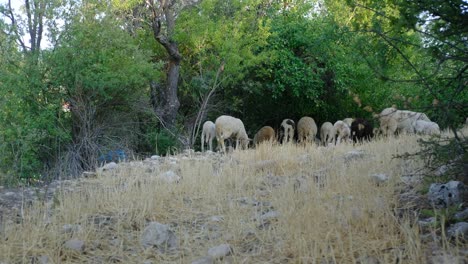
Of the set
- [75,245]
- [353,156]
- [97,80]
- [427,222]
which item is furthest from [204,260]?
[97,80]

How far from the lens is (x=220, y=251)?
484cm

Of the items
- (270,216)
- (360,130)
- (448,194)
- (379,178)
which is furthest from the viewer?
(360,130)

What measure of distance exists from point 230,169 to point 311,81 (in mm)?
13354

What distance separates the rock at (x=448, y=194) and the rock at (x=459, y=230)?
1.73 feet

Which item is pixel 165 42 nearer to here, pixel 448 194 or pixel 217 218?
pixel 217 218

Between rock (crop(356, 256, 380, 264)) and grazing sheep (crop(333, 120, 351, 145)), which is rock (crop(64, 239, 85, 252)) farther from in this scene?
grazing sheep (crop(333, 120, 351, 145))

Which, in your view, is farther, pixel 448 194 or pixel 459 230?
pixel 448 194

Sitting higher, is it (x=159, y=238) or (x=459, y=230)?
(x=459, y=230)

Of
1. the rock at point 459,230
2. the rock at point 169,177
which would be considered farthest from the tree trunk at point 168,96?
the rock at point 459,230

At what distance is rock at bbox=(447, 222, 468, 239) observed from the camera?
448 centimetres

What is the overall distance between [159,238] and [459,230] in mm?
2748

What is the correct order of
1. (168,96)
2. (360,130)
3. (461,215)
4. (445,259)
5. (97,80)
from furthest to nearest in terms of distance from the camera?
(168,96) → (360,130) → (97,80) → (461,215) → (445,259)

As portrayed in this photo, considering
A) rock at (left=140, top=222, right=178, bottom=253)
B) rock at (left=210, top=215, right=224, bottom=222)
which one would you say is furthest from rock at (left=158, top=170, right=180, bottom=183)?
rock at (left=140, top=222, right=178, bottom=253)

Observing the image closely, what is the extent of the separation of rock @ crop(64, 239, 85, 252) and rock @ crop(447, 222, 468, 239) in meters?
3.32
